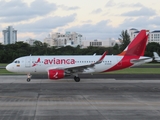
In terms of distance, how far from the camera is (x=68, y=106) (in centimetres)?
1625

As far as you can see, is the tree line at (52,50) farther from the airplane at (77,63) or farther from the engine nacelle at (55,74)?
the engine nacelle at (55,74)

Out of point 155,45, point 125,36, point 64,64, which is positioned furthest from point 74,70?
point 125,36

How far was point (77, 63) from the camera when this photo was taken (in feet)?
113

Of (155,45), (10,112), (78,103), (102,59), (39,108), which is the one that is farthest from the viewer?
(155,45)

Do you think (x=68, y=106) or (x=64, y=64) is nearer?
(x=68, y=106)

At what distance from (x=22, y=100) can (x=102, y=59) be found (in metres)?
15.5

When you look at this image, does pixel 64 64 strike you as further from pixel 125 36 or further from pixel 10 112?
pixel 125 36

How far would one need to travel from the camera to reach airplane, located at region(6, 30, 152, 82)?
3300 cm

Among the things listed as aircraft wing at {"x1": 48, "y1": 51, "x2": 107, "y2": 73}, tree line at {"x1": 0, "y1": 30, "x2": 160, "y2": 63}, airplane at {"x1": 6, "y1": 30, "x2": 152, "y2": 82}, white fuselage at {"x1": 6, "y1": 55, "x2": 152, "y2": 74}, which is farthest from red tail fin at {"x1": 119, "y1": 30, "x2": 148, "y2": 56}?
tree line at {"x1": 0, "y1": 30, "x2": 160, "y2": 63}

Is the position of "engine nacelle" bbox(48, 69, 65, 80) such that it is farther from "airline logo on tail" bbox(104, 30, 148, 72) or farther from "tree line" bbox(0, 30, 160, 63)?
"tree line" bbox(0, 30, 160, 63)

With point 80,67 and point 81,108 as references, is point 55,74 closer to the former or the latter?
point 80,67

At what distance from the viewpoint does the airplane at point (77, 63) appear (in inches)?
1299

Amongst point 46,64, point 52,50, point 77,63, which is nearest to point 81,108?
point 46,64

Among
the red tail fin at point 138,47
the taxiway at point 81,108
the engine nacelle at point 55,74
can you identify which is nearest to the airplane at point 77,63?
the red tail fin at point 138,47
